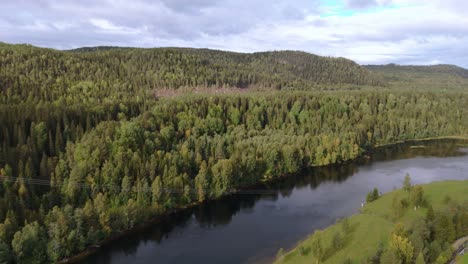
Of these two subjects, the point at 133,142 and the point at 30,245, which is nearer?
the point at 30,245

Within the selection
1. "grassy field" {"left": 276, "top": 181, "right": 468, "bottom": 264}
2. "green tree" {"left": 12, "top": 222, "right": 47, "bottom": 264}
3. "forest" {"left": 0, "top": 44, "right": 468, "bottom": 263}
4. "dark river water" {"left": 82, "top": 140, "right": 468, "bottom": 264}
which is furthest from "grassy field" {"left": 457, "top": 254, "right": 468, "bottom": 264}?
"green tree" {"left": 12, "top": 222, "right": 47, "bottom": 264}

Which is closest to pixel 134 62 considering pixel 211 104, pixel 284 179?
pixel 211 104

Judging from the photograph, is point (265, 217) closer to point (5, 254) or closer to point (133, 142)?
point (133, 142)

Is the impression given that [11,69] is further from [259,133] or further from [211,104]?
[259,133]

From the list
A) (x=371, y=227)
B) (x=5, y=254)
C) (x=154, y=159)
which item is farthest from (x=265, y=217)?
(x=5, y=254)

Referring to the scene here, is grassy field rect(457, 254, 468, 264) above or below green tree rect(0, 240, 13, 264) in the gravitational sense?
above

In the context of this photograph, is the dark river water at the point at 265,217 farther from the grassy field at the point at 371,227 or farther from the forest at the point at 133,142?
the grassy field at the point at 371,227

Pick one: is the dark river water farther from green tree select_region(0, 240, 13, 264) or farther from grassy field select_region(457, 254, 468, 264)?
grassy field select_region(457, 254, 468, 264)
